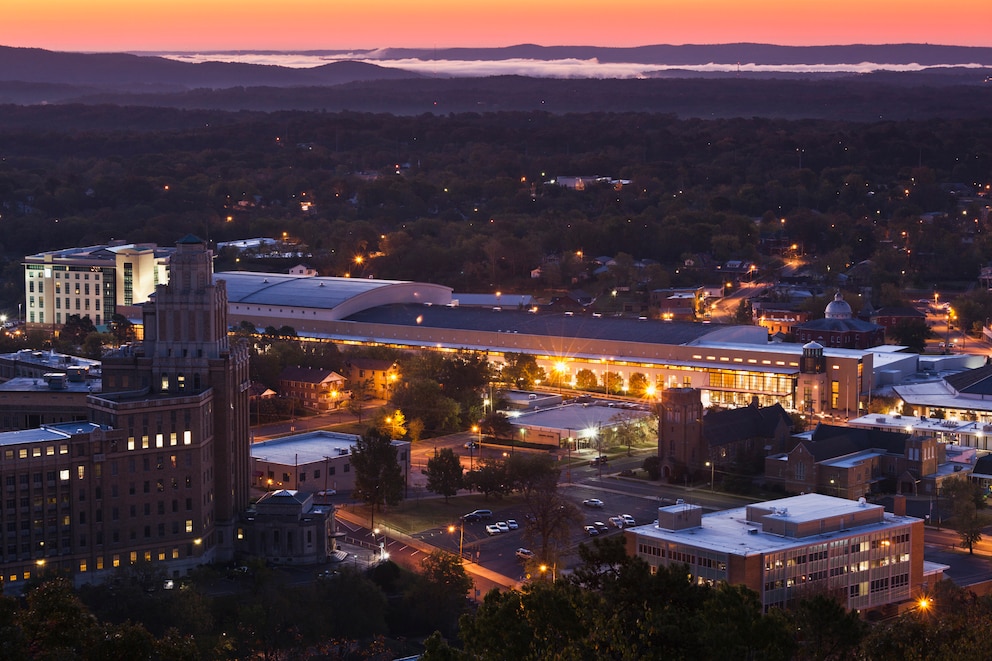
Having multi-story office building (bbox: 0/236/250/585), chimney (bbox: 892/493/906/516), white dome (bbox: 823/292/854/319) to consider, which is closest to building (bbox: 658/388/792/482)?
chimney (bbox: 892/493/906/516)

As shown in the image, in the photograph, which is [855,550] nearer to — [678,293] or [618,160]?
[678,293]

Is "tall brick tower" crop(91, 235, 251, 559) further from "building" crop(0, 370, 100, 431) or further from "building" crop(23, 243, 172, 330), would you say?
"building" crop(23, 243, 172, 330)

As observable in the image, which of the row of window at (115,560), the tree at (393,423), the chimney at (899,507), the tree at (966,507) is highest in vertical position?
the tree at (393,423)

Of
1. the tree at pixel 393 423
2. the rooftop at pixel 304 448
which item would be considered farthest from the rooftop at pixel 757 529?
the tree at pixel 393 423

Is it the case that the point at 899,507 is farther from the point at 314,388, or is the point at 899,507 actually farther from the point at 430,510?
the point at 314,388

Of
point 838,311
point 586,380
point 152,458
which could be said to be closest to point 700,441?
point 586,380

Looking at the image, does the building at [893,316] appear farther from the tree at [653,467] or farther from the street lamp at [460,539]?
the street lamp at [460,539]

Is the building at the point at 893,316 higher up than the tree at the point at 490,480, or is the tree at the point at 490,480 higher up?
the building at the point at 893,316
